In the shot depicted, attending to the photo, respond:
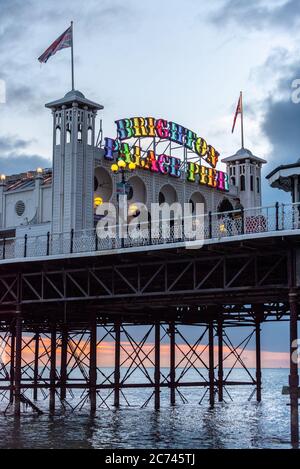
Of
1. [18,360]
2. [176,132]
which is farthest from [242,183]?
[18,360]

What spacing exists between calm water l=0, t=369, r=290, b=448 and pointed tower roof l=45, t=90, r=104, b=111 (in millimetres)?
20396

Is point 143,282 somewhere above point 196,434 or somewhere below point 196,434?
above

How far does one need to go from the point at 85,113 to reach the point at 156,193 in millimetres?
8648

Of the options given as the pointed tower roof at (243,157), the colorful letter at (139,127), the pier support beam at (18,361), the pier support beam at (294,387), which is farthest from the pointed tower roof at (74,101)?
the pier support beam at (294,387)

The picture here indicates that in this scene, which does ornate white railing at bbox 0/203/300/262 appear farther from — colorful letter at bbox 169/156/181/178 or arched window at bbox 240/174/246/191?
arched window at bbox 240/174/246/191

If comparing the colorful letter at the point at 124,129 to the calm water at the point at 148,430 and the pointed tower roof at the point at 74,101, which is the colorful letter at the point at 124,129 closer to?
the pointed tower roof at the point at 74,101

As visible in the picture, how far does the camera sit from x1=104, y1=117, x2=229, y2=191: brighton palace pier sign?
58.1 metres

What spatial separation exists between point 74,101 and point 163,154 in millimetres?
9302

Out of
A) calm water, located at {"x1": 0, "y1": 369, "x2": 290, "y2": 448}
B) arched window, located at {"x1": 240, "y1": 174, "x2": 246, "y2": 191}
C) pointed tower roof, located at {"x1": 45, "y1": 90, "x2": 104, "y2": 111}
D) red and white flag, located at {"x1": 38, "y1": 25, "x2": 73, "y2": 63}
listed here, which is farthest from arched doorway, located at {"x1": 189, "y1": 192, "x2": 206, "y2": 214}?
red and white flag, located at {"x1": 38, "y1": 25, "x2": 73, "y2": 63}

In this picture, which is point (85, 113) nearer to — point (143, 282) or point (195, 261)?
point (143, 282)

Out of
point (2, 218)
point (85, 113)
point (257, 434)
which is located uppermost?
point (85, 113)

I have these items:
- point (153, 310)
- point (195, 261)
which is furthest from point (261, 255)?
point (153, 310)

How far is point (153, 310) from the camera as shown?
183ft

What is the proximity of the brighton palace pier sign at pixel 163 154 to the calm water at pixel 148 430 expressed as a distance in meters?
17.4
